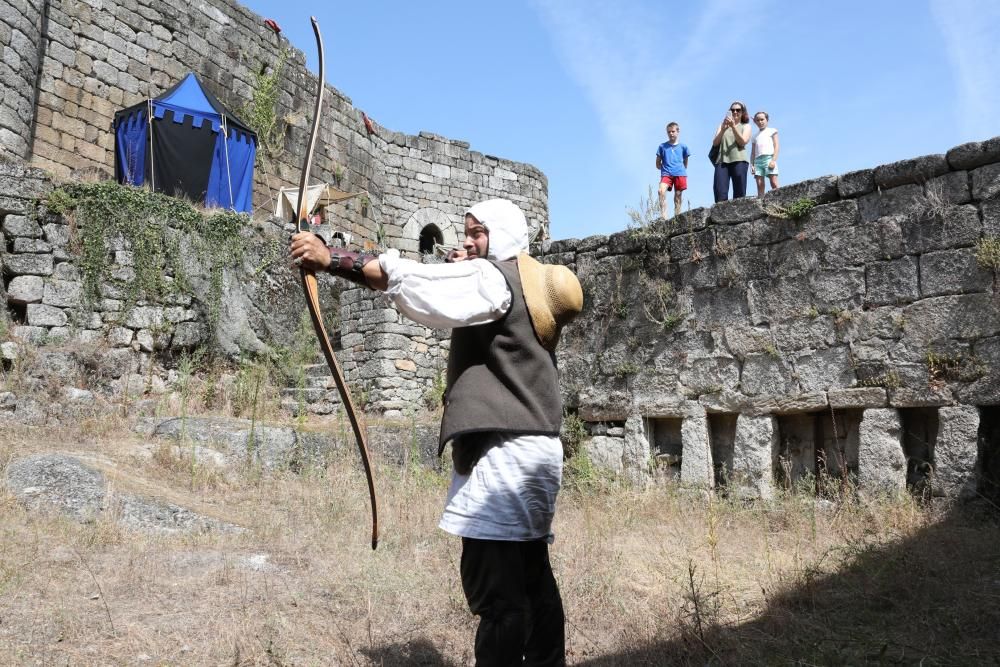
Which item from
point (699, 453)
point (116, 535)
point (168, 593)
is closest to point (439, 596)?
point (168, 593)

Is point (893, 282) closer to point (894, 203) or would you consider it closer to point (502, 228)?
point (894, 203)

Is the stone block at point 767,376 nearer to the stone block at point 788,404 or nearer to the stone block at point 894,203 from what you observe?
the stone block at point 788,404

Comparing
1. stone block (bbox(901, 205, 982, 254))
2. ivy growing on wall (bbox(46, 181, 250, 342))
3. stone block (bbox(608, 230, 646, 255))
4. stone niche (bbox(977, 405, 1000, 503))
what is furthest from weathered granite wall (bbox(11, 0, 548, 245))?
stone niche (bbox(977, 405, 1000, 503))

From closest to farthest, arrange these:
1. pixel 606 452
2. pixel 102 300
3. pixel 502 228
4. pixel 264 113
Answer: pixel 502 228 < pixel 606 452 < pixel 102 300 < pixel 264 113

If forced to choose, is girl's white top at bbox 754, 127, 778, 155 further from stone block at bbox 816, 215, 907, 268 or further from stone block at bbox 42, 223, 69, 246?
stone block at bbox 42, 223, 69, 246

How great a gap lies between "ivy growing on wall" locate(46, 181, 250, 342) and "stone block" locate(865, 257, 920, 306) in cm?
716

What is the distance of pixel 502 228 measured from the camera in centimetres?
284

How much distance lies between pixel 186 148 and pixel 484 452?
10931 mm

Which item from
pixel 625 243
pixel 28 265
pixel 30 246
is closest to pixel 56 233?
pixel 30 246

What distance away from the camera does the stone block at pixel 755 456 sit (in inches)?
232

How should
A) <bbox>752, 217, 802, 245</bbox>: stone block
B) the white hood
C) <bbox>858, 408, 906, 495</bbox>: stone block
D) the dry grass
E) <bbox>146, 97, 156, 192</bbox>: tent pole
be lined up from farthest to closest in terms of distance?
<bbox>146, 97, 156, 192</bbox>: tent pole, <bbox>752, 217, 802, 245</bbox>: stone block, <bbox>858, 408, 906, 495</bbox>: stone block, the dry grass, the white hood

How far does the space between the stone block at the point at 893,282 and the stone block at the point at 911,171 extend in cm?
53

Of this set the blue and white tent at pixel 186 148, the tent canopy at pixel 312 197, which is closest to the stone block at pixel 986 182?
the blue and white tent at pixel 186 148

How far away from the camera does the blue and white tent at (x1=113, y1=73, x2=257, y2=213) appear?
1172 cm
